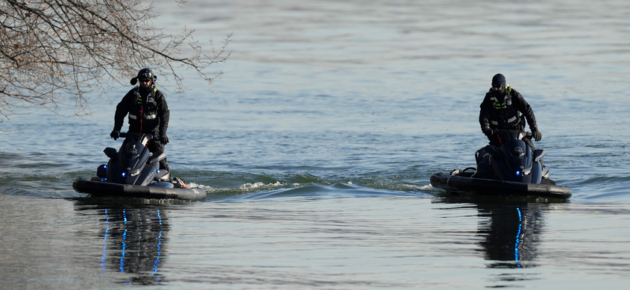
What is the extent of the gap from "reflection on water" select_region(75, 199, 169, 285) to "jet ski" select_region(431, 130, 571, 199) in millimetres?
4758

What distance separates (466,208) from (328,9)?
185 ft

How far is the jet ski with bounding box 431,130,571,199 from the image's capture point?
600 inches

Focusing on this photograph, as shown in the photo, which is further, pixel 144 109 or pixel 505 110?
pixel 505 110

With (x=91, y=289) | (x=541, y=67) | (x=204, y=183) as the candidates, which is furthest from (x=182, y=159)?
(x=541, y=67)

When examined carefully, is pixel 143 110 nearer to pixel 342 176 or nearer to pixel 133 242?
pixel 133 242

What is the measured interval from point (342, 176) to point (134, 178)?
567cm

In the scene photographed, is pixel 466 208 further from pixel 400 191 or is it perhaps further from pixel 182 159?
pixel 182 159

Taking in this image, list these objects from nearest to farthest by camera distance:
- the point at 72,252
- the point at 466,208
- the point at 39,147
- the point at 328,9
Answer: the point at 72,252
the point at 466,208
the point at 39,147
the point at 328,9

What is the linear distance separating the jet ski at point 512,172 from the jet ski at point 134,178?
4275 millimetres

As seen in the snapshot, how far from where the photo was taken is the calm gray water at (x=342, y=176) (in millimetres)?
9125

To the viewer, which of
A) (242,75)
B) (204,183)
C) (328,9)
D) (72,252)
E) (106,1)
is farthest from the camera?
(328,9)

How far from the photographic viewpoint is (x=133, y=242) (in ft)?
34.9

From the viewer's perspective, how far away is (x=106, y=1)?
16938 mm

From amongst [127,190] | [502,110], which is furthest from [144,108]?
[502,110]
